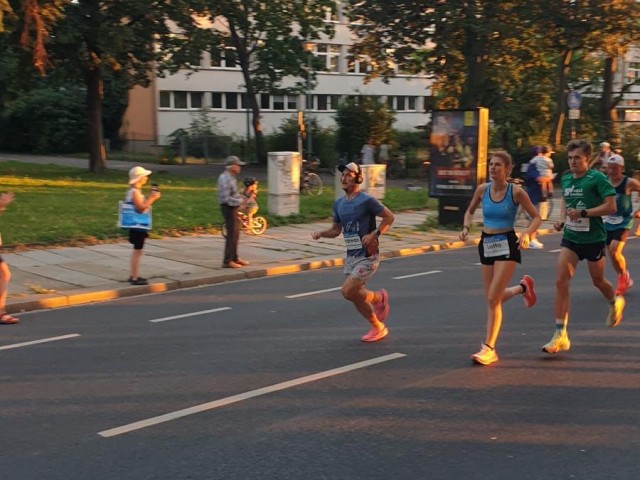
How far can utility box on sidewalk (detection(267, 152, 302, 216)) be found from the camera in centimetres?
1756

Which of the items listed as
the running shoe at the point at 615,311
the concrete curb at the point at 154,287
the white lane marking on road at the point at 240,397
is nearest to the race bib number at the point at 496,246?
the white lane marking on road at the point at 240,397

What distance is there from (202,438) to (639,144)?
29.1 metres

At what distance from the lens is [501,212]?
658cm

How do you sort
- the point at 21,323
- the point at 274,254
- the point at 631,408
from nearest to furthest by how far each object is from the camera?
1. the point at 631,408
2. the point at 21,323
3. the point at 274,254

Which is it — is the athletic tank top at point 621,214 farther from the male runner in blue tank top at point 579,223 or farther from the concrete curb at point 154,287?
the concrete curb at point 154,287

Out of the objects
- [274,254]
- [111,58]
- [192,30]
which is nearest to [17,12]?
[111,58]

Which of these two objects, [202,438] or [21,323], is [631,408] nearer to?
[202,438]

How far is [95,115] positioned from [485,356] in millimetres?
26013

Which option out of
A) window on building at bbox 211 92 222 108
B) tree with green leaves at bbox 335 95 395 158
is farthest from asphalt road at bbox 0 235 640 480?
window on building at bbox 211 92 222 108

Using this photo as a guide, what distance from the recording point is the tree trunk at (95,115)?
1163 inches

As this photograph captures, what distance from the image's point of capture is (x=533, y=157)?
665 inches

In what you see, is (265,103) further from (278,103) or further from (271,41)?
(271,41)

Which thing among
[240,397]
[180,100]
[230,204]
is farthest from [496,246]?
[180,100]

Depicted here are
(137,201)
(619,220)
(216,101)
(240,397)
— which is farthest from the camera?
(216,101)
